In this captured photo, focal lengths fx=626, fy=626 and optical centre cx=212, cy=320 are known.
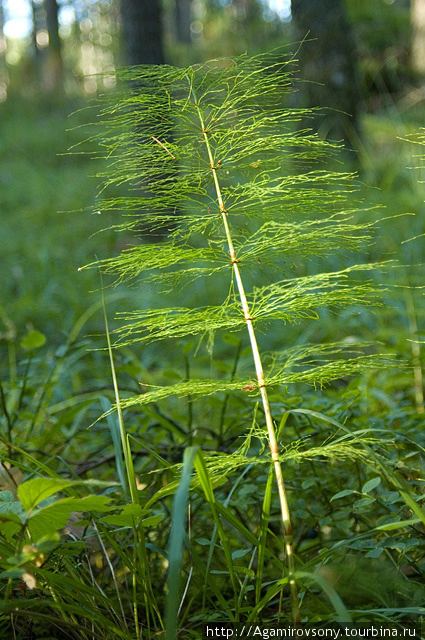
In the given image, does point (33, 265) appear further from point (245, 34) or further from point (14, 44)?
point (14, 44)

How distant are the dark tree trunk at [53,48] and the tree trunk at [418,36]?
959 centimetres

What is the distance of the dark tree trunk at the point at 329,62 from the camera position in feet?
15.9

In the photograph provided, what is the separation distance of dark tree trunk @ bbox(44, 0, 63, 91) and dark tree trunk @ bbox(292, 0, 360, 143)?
33.9ft

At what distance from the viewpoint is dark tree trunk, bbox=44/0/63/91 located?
13578mm

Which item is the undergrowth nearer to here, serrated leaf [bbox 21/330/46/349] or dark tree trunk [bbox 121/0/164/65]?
serrated leaf [bbox 21/330/46/349]

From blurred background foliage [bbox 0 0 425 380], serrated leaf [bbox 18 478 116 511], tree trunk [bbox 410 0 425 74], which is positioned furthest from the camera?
tree trunk [bbox 410 0 425 74]

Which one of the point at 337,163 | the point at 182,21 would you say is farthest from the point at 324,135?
the point at 182,21

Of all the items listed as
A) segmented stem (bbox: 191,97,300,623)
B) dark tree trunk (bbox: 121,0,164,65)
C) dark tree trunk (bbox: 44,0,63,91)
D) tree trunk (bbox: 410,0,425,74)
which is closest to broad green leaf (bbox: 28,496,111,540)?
segmented stem (bbox: 191,97,300,623)

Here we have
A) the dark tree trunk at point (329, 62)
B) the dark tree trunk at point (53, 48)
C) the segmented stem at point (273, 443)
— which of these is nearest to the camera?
the segmented stem at point (273, 443)

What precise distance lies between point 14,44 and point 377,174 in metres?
36.2

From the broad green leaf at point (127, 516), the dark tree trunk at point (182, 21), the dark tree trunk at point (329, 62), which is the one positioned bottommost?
the broad green leaf at point (127, 516)

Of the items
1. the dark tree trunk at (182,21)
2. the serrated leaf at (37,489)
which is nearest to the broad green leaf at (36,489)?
the serrated leaf at (37,489)

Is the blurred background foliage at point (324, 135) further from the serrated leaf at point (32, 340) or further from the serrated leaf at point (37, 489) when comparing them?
the serrated leaf at point (37, 489)

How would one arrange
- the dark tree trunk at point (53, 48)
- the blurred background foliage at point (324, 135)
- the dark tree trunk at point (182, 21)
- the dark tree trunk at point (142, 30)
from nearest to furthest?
1. the blurred background foliage at point (324, 135)
2. the dark tree trunk at point (142, 30)
3. the dark tree trunk at point (53, 48)
4. the dark tree trunk at point (182, 21)
